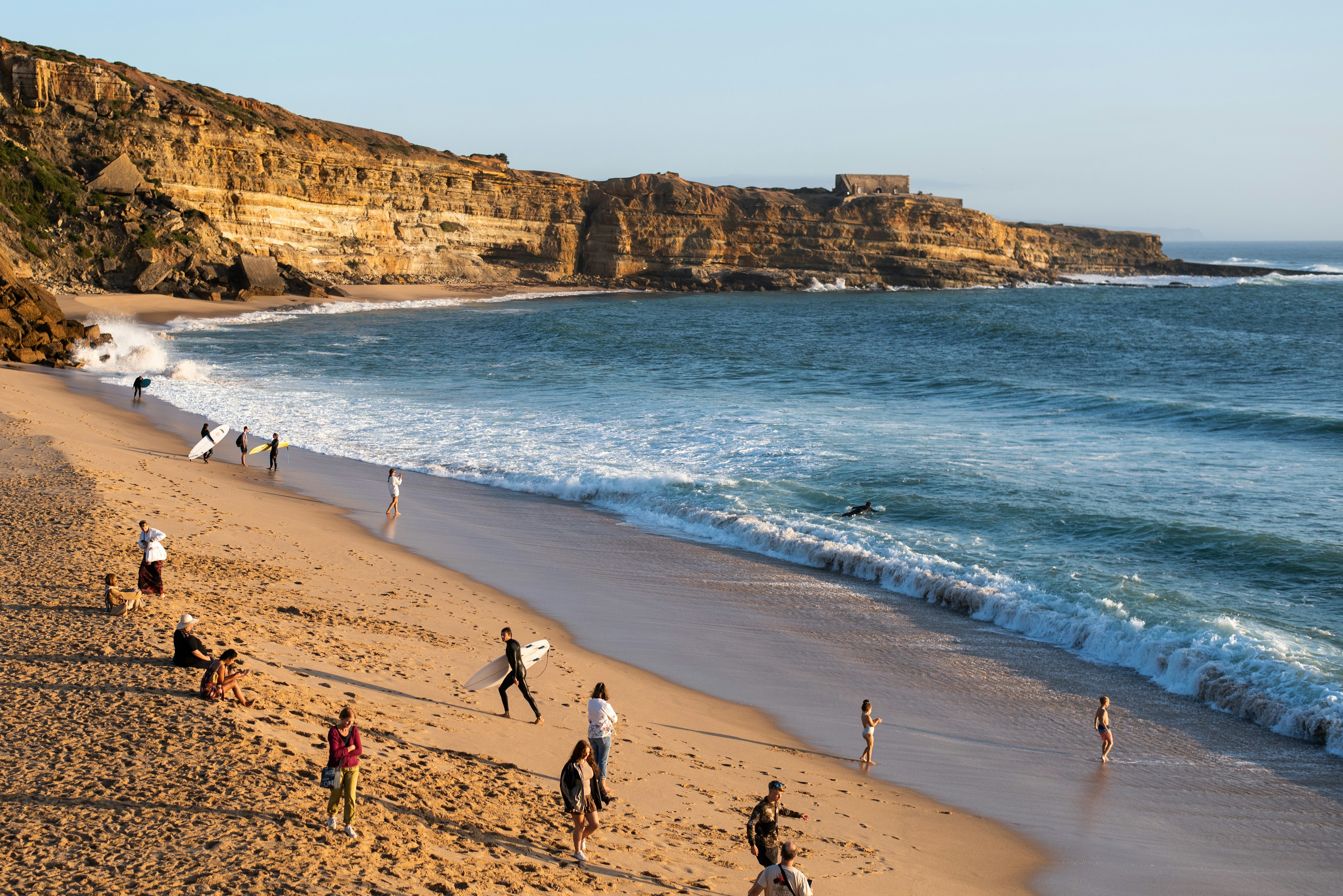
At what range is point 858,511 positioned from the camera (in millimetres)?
18078

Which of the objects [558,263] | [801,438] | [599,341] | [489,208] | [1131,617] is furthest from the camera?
[558,263]

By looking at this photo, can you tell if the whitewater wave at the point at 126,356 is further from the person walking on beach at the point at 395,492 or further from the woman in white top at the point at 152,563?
the woman in white top at the point at 152,563

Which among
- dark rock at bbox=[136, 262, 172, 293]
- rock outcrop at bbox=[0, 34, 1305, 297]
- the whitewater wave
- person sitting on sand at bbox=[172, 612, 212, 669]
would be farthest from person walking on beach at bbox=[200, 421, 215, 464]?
dark rock at bbox=[136, 262, 172, 293]

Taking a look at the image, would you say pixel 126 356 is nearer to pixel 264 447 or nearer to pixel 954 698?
pixel 264 447

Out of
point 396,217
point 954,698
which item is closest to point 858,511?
point 954,698

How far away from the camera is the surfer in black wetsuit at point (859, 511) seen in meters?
18.1

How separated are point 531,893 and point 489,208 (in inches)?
2970

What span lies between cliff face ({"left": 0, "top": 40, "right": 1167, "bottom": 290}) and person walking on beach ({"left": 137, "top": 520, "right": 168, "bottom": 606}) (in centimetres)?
4649

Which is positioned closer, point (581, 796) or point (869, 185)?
point (581, 796)

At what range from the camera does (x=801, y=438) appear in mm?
25438

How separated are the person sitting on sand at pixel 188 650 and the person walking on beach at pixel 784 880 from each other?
18.2ft

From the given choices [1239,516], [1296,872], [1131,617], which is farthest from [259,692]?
[1239,516]

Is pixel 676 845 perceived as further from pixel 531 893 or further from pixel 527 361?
pixel 527 361

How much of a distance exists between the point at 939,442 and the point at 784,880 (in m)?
19.8
